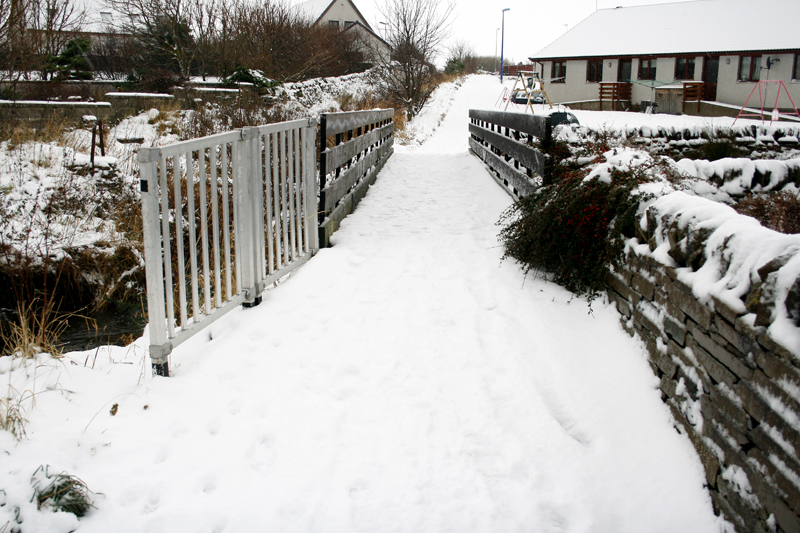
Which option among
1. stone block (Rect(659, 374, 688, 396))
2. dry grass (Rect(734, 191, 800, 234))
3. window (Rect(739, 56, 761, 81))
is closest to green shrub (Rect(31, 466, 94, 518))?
stone block (Rect(659, 374, 688, 396))

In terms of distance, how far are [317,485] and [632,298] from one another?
2.36 meters

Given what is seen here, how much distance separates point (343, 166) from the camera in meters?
7.21

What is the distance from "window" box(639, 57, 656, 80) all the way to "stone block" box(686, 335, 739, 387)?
98.8 ft

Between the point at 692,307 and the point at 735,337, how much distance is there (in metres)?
0.47

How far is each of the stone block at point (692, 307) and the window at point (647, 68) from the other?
29.8m

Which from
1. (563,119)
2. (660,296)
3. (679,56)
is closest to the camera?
(660,296)

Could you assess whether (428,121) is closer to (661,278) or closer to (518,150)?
(518,150)

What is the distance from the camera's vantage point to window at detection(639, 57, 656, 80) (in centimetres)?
2877

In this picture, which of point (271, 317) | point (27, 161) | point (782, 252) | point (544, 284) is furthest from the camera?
point (27, 161)

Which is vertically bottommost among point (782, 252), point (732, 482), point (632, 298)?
point (732, 482)

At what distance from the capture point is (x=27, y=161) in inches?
357

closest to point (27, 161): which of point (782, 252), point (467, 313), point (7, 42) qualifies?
point (7, 42)

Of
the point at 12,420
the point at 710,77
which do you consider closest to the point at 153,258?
the point at 12,420

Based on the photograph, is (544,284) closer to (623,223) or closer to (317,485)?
(623,223)
